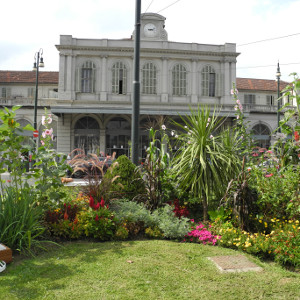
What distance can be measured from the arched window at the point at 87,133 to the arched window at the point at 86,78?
8.05ft

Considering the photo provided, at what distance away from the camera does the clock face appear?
1054 inches

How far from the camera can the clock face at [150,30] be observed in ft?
87.9

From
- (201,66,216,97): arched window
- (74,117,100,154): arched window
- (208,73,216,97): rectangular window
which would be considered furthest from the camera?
(208,73,216,97): rectangular window

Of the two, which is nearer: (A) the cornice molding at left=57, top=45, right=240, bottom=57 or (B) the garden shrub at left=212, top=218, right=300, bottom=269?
(B) the garden shrub at left=212, top=218, right=300, bottom=269

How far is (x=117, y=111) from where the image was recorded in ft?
79.3

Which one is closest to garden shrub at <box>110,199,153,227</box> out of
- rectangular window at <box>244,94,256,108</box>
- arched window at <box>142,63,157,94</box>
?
arched window at <box>142,63,157,94</box>

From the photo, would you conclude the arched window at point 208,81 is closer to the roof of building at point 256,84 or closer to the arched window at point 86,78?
the roof of building at point 256,84

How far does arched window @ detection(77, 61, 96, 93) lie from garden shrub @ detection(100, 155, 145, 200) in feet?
69.5

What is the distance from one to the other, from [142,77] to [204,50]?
19.1 feet

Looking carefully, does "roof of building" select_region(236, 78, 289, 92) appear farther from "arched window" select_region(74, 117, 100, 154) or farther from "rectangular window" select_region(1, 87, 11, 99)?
"rectangular window" select_region(1, 87, 11, 99)

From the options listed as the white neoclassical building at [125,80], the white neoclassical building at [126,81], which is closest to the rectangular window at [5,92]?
the white neoclassical building at [126,81]

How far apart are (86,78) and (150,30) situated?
6947 mm

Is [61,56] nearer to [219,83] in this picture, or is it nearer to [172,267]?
[219,83]

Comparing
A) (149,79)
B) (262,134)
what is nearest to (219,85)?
(149,79)
